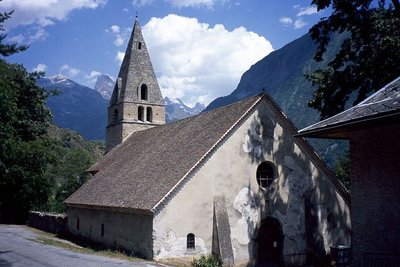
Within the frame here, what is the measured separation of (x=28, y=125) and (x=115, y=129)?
337 inches

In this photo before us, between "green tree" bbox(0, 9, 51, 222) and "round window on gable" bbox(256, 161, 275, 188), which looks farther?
"green tree" bbox(0, 9, 51, 222)

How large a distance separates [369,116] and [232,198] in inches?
455

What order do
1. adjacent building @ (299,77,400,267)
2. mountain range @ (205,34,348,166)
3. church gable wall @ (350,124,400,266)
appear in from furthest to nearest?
1. mountain range @ (205,34,348,166)
2. church gable wall @ (350,124,400,266)
3. adjacent building @ (299,77,400,267)

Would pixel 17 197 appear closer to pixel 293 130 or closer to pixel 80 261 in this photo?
pixel 80 261

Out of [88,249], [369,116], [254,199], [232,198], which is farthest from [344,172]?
[369,116]

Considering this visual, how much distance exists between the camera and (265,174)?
21.8m

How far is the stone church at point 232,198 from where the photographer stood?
19125 mm

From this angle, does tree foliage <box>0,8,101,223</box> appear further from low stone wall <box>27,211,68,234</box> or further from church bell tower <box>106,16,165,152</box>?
church bell tower <box>106,16,165,152</box>

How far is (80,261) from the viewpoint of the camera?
17750 millimetres

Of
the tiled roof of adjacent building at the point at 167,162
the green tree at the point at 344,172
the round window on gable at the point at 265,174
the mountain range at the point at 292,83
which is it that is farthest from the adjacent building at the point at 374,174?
the mountain range at the point at 292,83

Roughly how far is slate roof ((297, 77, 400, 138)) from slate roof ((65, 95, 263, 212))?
30.0ft

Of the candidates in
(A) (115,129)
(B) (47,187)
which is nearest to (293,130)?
(A) (115,129)

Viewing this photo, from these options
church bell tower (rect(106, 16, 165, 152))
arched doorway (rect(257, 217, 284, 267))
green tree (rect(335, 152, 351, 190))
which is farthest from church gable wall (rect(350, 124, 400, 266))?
green tree (rect(335, 152, 351, 190))

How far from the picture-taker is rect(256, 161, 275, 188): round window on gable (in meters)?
21.5
